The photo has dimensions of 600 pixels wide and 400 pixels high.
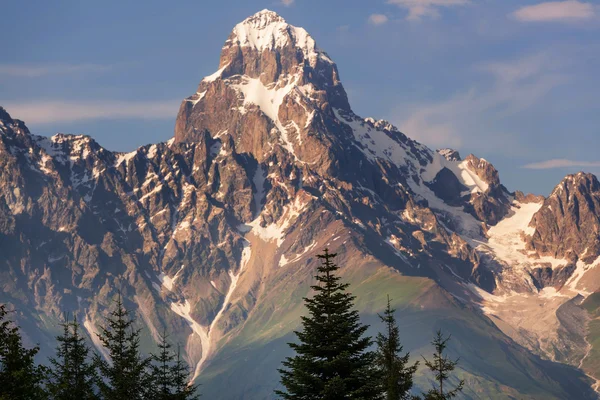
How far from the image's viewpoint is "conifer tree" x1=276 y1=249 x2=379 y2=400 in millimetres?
76812

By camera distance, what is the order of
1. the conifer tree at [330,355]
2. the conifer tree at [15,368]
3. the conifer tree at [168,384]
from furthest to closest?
the conifer tree at [168,384] → the conifer tree at [330,355] → the conifer tree at [15,368]

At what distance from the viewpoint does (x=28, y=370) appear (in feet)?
250

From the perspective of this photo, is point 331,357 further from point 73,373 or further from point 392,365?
point 73,373

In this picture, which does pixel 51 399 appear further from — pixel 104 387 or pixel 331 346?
pixel 331 346

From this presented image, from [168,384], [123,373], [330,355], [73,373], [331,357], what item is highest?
[73,373]

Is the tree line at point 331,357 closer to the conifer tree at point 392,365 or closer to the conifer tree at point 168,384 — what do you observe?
the conifer tree at point 168,384

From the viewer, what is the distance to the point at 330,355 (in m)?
78.2

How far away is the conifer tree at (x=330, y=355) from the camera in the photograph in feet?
252

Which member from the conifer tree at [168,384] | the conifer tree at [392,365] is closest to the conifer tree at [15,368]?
the conifer tree at [168,384]

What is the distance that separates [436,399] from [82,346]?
32429mm

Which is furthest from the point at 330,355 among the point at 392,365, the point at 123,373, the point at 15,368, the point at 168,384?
the point at 392,365

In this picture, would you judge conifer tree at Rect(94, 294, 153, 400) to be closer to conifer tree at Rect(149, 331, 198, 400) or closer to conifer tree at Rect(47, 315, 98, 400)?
conifer tree at Rect(149, 331, 198, 400)

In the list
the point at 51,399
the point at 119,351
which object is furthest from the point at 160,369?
the point at 51,399

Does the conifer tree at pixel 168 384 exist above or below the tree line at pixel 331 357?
above
